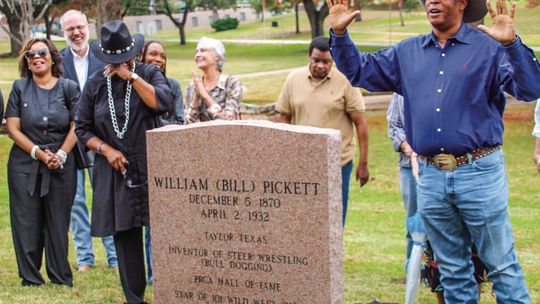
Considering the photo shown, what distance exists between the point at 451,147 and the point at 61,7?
147ft

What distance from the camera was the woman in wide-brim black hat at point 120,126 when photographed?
293 inches

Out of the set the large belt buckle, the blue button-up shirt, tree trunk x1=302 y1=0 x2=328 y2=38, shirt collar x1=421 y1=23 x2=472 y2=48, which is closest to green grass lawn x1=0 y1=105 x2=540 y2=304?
the large belt buckle

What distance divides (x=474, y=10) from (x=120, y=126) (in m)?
2.77

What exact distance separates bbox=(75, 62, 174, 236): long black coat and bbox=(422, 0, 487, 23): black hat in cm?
236

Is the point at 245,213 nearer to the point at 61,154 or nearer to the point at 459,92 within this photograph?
the point at 459,92

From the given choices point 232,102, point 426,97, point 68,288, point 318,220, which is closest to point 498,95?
point 426,97

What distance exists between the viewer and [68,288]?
8578mm

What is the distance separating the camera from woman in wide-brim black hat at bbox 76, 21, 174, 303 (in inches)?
293

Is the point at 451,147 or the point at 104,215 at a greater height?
the point at 451,147

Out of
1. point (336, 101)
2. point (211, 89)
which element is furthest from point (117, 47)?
point (336, 101)

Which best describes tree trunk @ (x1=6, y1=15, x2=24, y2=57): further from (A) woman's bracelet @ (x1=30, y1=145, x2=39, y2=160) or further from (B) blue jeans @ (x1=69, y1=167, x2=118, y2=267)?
(A) woman's bracelet @ (x1=30, y1=145, x2=39, y2=160)

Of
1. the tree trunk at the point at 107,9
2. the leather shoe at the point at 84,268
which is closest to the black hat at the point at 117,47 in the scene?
the leather shoe at the point at 84,268

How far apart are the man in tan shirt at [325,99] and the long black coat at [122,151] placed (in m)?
1.34

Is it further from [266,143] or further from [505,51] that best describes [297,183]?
[505,51]
